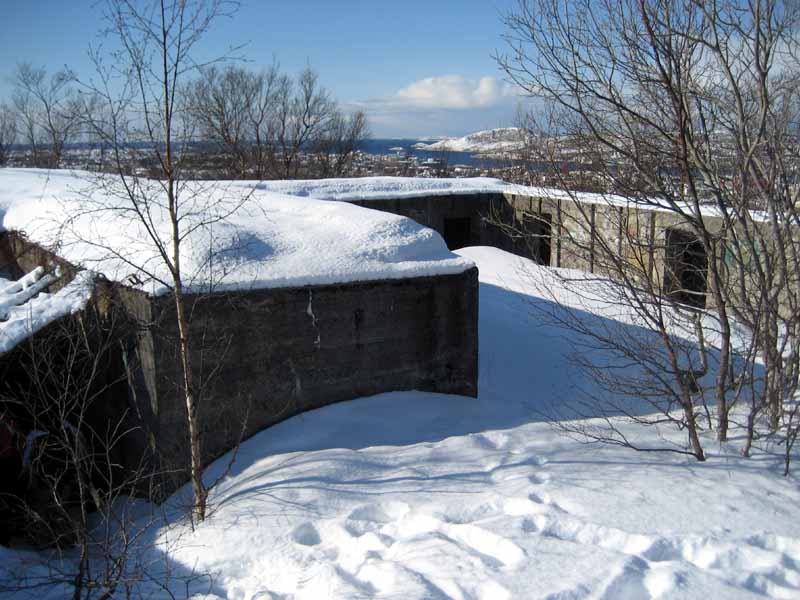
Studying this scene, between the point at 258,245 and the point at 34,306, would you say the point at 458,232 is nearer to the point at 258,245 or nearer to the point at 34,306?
the point at 258,245

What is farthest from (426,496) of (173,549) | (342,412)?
(342,412)

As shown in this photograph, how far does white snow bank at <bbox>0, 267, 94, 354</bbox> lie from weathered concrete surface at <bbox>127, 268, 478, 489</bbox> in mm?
785

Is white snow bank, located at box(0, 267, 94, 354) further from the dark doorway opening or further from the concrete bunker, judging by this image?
the dark doorway opening

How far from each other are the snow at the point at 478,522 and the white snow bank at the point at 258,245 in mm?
1787

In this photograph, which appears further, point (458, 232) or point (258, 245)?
point (458, 232)

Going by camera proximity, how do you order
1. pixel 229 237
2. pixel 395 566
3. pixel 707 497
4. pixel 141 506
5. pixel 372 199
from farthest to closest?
pixel 372 199 < pixel 229 237 < pixel 141 506 < pixel 707 497 < pixel 395 566

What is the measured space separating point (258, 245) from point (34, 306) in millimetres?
2441

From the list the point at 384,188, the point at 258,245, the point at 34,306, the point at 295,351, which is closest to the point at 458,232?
the point at 384,188

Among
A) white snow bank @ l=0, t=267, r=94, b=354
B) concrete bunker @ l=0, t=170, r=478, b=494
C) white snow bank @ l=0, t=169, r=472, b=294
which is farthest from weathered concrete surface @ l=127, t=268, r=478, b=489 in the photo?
white snow bank @ l=0, t=267, r=94, b=354

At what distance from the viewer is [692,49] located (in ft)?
17.5

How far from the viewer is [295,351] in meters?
7.69

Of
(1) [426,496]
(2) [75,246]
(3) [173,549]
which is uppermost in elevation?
(2) [75,246]

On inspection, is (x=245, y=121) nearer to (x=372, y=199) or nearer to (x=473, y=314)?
(x=372, y=199)

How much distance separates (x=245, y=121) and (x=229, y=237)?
98.0ft
